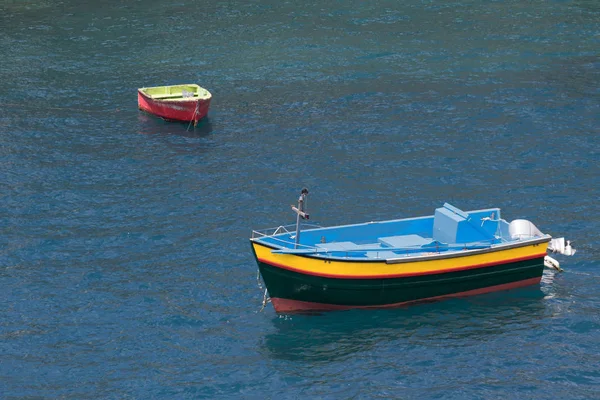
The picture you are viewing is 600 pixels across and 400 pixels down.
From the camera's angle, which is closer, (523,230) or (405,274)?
(405,274)

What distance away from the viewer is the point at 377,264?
36594 mm

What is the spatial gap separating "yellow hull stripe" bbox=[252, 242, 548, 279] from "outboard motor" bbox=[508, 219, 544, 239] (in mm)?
869

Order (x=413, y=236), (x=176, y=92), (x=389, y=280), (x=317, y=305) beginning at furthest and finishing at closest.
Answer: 1. (x=176, y=92)
2. (x=413, y=236)
3. (x=317, y=305)
4. (x=389, y=280)

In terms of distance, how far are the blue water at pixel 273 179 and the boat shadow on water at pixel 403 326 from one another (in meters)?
0.11

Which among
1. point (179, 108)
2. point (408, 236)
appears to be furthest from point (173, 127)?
point (408, 236)

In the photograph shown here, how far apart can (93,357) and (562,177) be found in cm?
2885

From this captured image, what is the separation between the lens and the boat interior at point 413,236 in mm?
37719

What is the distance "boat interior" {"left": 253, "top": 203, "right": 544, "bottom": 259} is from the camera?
37719 millimetres

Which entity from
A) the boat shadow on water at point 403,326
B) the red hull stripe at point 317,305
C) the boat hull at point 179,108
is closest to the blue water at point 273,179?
the boat shadow on water at point 403,326

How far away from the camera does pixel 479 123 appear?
192ft

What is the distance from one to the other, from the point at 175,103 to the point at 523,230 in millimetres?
29291

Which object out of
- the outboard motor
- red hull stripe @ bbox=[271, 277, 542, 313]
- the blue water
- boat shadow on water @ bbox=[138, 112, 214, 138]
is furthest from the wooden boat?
the outboard motor

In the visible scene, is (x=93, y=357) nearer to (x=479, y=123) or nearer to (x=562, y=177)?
(x=562, y=177)

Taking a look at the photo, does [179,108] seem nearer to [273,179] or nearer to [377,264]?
[273,179]
